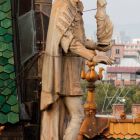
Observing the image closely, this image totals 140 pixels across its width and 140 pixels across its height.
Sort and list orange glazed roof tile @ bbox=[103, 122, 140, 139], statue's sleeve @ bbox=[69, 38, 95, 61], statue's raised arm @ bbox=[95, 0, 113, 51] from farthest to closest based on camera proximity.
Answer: statue's raised arm @ bbox=[95, 0, 113, 51] < orange glazed roof tile @ bbox=[103, 122, 140, 139] < statue's sleeve @ bbox=[69, 38, 95, 61]

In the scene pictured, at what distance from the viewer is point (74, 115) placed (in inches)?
358

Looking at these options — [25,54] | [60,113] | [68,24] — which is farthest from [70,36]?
[25,54]

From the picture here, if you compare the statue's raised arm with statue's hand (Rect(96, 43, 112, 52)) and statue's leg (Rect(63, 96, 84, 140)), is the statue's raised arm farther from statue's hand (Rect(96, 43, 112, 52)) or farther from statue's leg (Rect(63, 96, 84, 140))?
statue's leg (Rect(63, 96, 84, 140))

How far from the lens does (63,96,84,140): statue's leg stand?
8.97 m

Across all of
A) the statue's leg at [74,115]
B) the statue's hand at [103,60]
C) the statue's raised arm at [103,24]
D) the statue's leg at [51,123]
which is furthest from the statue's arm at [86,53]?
the statue's leg at [51,123]

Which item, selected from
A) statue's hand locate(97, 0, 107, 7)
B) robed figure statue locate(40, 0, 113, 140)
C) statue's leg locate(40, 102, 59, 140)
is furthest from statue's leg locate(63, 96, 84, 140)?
statue's hand locate(97, 0, 107, 7)

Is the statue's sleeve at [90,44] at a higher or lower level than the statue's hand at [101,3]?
lower

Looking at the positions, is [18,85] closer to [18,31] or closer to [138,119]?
[18,31]

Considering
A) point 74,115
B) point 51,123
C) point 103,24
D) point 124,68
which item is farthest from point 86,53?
point 124,68

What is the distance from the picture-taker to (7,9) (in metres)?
10.1

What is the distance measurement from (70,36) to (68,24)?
14cm

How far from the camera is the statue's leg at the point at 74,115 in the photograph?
897cm

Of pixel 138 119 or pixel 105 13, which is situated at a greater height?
pixel 105 13

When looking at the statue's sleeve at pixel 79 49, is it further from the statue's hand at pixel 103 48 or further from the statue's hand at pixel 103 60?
the statue's hand at pixel 103 48
